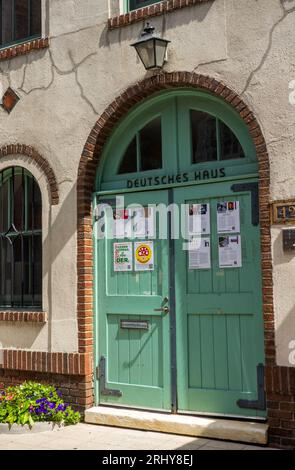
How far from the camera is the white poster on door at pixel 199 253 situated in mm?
5715

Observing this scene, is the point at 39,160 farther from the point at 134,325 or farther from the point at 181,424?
the point at 181,424

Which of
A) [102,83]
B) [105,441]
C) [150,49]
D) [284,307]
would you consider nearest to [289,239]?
[284,307]

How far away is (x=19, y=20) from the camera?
7426 mm

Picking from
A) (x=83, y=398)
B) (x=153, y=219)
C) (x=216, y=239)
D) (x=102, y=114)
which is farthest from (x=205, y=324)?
(x=102, y=114)

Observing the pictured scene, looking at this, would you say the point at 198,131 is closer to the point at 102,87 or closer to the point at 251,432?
the point at 102,87

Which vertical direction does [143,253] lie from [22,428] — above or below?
above

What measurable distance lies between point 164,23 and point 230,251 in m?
2.43

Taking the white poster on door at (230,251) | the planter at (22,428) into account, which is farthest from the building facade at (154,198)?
the planter at (22,428)

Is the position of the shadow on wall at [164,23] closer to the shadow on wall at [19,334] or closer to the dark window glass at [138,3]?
the dark window glass at [138,3]

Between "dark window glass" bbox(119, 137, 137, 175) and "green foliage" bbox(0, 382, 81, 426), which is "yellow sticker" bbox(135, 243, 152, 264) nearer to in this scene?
"dark window glass" bbox(119, 137, 137, 175)

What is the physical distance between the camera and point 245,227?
554 cm

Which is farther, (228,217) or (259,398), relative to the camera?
(228,217)

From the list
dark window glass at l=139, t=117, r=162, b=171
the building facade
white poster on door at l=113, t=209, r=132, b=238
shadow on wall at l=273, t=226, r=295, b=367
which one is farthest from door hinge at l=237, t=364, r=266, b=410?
dark window glass at l=139, t=117, r=162, b=171

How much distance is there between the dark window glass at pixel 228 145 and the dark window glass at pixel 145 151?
704 millimetres
